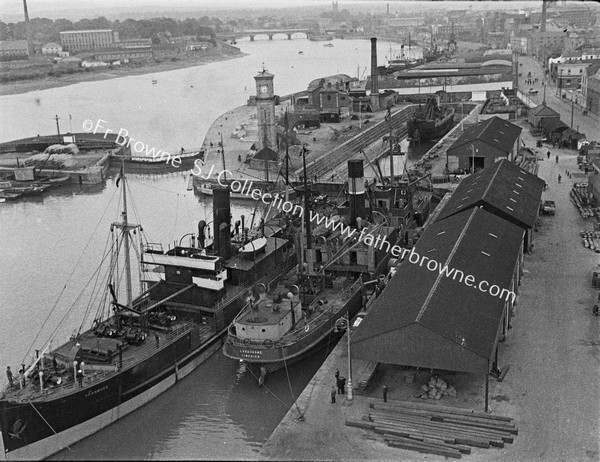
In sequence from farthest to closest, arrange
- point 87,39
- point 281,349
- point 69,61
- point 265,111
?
1. point 87,39
2. point 69,61
3. point 265,111
4. point 281,349

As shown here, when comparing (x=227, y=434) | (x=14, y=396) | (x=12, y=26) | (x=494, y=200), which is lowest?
(x=227, y=434)

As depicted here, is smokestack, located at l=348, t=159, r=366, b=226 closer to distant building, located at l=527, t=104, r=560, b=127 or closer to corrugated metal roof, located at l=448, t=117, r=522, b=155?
corrugated metal roof, located at l=448, t=117, r=522, b=155

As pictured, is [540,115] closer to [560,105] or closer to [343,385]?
[560,105]

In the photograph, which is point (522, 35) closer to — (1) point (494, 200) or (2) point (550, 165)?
(2) point (550, 165)

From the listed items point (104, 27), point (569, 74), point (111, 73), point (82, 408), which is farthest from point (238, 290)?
point (104, 27)

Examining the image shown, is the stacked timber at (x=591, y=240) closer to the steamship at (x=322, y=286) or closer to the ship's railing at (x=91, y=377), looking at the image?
the steamship at (x=322, y=286)

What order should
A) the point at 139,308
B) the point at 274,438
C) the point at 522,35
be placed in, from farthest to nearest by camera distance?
the point at 522,35
the point at 139,308
the point at 274,438

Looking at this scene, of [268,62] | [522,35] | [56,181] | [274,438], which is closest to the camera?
[274,438]

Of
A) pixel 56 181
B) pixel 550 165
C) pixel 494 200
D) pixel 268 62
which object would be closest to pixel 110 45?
pixel 268 62
